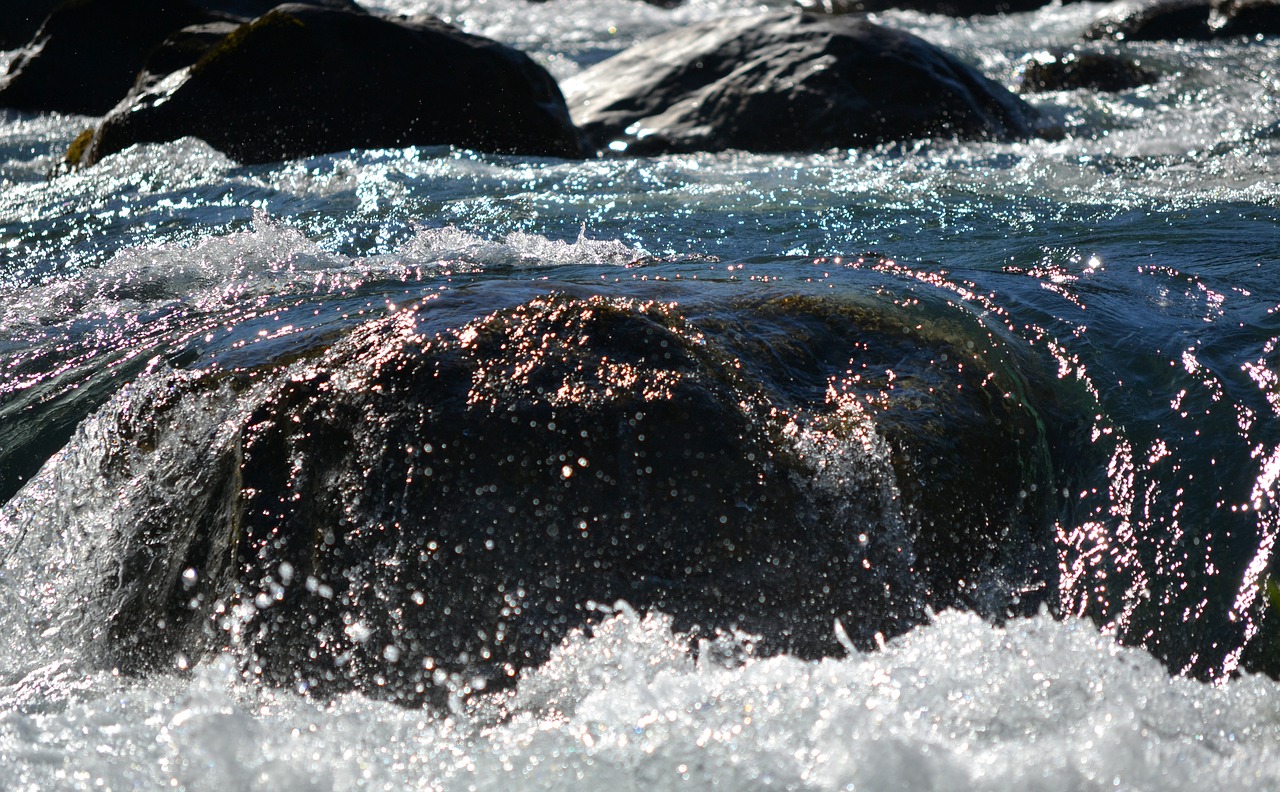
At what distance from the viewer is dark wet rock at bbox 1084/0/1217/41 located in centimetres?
1293

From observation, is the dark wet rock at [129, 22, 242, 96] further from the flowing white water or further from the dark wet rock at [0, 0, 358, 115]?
the flowing white water

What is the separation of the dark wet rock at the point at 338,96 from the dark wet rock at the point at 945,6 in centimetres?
1052

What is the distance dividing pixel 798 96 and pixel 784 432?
17.2 feet

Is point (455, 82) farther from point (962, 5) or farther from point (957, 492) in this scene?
point (962, 5)

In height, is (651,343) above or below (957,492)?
above

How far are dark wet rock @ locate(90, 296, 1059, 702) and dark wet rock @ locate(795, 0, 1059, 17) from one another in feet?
49.2

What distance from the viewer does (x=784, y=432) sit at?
262 cm

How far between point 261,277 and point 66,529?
1.55 metres

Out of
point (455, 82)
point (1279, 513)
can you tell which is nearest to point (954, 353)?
point (1279, 513)

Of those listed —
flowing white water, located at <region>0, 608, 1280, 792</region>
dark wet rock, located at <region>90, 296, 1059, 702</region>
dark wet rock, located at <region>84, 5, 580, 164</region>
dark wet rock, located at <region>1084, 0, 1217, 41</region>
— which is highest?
dark wet rock, located at <region>1084, 0, 1217, 41</region>

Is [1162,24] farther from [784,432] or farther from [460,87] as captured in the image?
[784,432]

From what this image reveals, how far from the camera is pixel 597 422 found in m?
2.54

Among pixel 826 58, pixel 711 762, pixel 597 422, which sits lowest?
pixel 711 762

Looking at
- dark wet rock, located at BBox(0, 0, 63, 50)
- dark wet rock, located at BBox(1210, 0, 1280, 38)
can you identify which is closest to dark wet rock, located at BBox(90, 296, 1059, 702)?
dark wet rock, located at BBox(0, 0, 63, 50)
